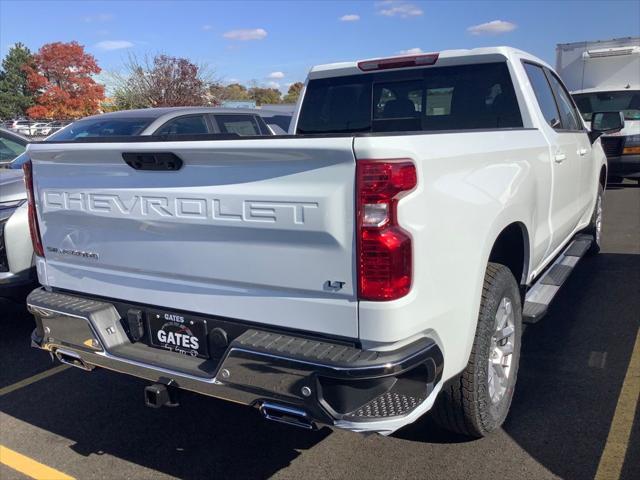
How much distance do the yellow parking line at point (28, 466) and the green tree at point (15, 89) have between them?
57.8 meters

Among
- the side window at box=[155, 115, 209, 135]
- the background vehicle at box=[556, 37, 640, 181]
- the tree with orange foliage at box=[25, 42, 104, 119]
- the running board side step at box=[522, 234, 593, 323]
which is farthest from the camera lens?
the tree with orange foliage at box=[25, 42, 104, 119]

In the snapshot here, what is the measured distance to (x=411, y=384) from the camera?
236 centimetres

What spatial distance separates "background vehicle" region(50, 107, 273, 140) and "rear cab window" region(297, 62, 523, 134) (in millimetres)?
1456

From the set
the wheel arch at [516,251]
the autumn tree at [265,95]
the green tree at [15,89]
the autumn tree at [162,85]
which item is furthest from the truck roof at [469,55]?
the green tree at [15,89]

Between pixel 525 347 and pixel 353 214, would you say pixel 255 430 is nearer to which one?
pixel 353 214

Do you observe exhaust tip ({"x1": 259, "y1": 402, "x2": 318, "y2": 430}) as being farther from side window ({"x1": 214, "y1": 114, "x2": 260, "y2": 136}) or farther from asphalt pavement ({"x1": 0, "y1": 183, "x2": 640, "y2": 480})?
side window ({"x1": 214, "y1": 114, "x2": 260, "y2": 136})

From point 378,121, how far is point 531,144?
138 cm

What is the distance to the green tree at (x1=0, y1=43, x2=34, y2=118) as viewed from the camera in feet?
180

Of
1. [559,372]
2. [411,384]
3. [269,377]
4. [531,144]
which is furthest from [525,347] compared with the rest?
[269,377]

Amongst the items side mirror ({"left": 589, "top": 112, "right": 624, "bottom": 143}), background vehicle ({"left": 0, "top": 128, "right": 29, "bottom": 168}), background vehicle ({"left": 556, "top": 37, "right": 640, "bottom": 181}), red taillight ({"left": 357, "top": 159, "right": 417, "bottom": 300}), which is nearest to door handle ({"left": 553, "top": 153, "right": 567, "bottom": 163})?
side mirror ({"left": 589, "top": 112, "right": 624, "bottom": 143})

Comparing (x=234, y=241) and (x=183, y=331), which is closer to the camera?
(x=234, y=241)

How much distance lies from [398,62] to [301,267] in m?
2.62

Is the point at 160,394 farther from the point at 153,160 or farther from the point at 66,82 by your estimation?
the point at 66,82

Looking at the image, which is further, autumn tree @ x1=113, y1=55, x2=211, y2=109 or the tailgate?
autumn tree @ x1=113, y1=55, x2=211, y2=109
